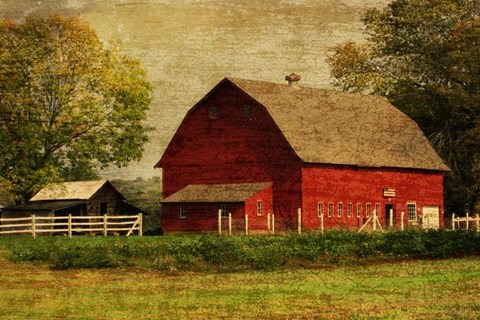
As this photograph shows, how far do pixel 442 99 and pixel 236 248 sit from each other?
32.9 metres

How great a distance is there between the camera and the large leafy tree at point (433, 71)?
5759cm

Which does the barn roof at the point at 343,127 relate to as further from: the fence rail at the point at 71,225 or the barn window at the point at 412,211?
the fence rail at the point at 71,225

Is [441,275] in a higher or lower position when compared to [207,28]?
lower

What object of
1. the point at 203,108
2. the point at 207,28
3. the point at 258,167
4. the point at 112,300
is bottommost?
the point at 112,300

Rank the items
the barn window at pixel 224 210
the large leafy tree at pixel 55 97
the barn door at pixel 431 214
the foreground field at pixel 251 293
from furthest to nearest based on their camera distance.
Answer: the barn door at pixel 431 214, the large leafy tree at pixel 55 97, the barn window at pixel 224 210, the foreground field at pixel 251 293

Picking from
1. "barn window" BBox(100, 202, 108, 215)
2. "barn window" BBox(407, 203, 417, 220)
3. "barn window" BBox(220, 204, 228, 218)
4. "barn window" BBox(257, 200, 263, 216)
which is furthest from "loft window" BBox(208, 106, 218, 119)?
"barn window" BBox(100, 202, 108, 215)

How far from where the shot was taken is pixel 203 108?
178 ft

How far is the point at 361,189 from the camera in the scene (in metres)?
53.8

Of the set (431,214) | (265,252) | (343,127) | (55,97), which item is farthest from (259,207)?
(265,252)

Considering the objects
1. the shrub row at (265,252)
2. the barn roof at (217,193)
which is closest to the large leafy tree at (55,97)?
the barn roof at (217,193)

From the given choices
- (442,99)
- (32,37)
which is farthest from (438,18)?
(32,37)

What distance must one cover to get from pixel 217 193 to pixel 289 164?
4.06 m

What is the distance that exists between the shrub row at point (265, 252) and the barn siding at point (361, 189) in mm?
16955

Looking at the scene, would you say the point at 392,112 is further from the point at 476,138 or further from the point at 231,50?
the point at 231,50
